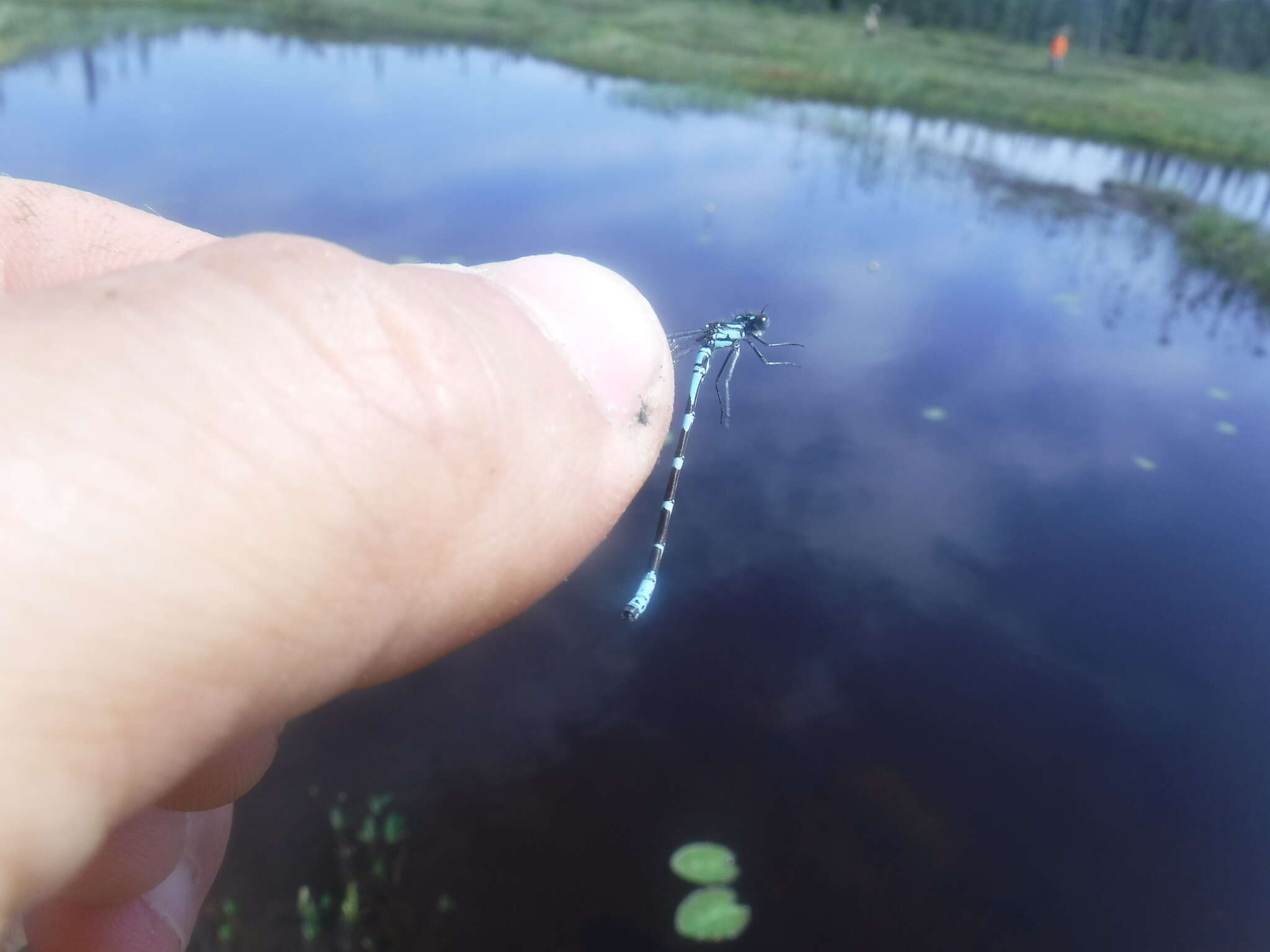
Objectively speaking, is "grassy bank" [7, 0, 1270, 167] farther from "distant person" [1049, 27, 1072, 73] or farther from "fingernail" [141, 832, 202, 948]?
"fingernail" [141, 832, 202, 948]

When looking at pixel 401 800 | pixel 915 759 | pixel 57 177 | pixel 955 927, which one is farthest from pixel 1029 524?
pixel 57 177

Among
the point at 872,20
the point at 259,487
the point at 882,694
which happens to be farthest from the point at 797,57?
the point at 259,487

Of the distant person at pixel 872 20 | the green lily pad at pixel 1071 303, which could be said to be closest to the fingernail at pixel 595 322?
the green lily pad at pixel 1071 303

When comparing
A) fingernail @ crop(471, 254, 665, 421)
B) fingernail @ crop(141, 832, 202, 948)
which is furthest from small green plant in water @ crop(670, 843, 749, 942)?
fingernail @ crop(471, 254, 665, 421)

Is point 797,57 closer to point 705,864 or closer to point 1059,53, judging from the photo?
point 1059,53

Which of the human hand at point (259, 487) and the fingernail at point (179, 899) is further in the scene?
the fingernail at point (179, 899)

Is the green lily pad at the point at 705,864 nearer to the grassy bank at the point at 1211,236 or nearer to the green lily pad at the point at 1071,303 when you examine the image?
the green lily pad at the point at 1071,303

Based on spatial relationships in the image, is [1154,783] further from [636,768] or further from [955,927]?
[636,768]
